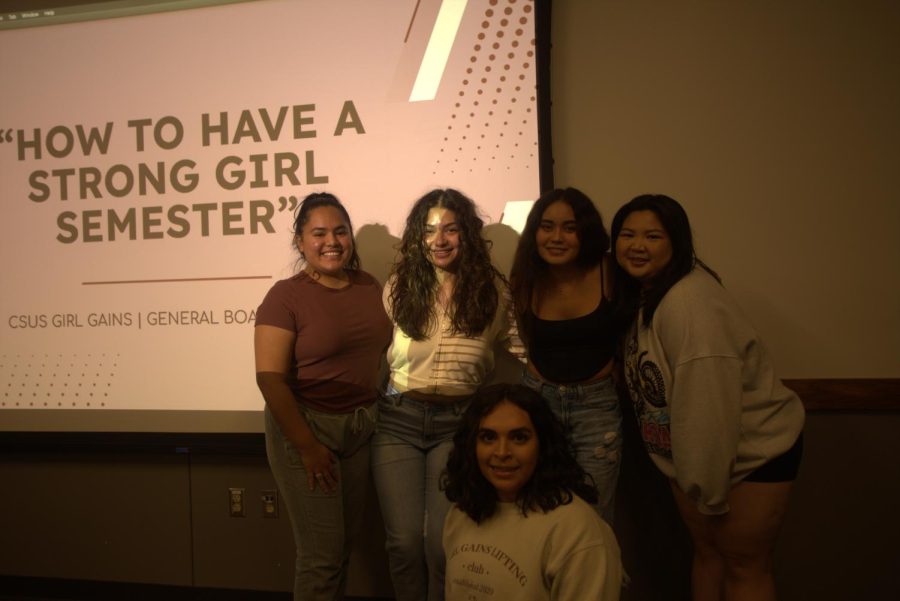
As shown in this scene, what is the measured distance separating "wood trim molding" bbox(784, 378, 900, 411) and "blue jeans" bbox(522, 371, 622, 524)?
83 cm

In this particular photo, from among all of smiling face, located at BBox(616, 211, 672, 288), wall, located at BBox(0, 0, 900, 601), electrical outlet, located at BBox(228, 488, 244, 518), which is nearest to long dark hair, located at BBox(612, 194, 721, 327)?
smiling face, located at BBox(616, 211, 672, 288)

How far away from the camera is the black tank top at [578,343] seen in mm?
1611

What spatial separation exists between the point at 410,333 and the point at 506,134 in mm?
841

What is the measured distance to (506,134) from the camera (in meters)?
2.07

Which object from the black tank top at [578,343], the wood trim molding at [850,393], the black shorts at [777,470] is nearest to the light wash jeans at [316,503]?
the black tank top at [578,343]

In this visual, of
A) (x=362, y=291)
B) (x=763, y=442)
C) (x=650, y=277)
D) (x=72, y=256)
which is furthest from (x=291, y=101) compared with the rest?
(x=763, y=442)

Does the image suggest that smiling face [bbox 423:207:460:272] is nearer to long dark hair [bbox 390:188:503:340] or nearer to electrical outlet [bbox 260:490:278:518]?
long dark hair [bbox 390:188:503:340]

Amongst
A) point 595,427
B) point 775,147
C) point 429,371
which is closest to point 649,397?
point 595,427

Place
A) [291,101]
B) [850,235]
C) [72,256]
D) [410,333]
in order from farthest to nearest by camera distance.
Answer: [72,256] < [291,101] < [850,235] < [410,333]

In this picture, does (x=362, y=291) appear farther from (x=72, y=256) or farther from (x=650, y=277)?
(x=72, y=256)

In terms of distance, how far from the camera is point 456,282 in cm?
172

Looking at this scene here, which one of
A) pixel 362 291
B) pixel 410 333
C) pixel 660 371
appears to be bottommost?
pixel 660 371

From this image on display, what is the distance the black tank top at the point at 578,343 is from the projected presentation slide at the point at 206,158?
59 centimetres

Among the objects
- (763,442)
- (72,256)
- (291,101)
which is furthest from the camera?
(72,256)
